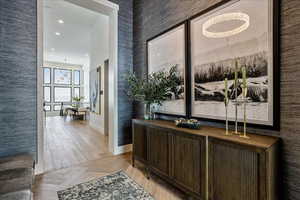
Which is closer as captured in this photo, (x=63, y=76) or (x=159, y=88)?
(x=159, y=88)

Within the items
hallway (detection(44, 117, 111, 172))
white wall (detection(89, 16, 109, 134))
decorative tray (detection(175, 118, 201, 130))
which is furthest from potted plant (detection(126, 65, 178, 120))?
white wall (detection(89, 16, 109, 134))

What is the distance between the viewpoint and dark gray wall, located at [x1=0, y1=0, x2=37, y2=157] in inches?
81.4

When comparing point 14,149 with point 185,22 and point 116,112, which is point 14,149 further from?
point 185,22

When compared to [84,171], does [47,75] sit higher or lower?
higher

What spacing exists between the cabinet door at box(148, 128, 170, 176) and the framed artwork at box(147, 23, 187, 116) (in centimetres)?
51

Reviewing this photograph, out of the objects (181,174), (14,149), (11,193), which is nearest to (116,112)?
(14,149)

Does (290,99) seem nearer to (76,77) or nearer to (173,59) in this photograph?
(173,59)

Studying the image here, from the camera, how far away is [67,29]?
557 cm

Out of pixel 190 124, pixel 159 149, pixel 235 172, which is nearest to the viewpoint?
pixel 235 172

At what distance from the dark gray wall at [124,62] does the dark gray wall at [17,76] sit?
1476mm

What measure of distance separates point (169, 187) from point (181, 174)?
472mm

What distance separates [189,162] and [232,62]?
1.21 meters

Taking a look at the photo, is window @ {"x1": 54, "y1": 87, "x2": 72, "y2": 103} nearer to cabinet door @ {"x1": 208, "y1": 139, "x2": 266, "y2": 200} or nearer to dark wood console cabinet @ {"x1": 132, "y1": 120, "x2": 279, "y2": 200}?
dark wood console cabinet @ {"x1": 132, "y1": 120, "x2": 279, "y2": 200}

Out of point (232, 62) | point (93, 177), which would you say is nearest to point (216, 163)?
point (232, 62)
